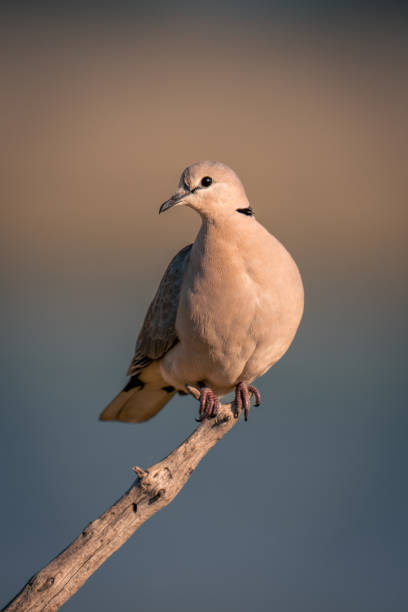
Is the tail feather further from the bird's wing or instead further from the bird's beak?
the bird's beak

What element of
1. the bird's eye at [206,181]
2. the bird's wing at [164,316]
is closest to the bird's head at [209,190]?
the bird's eye at [206,181]

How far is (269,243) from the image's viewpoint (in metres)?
3.49

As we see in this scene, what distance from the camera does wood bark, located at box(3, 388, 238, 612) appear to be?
2.57 m

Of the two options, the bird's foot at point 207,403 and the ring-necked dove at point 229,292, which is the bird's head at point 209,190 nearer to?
the ring-necked dove at point 229,292

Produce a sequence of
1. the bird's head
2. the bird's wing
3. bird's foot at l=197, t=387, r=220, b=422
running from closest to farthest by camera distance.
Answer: bird's foot at l=197, t=387, r=220, b=422
the bird's head
the bird's wing

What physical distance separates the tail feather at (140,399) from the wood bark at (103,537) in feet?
4.22

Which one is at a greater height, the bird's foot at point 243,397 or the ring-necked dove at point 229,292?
the ring-necked dove at point 229,292

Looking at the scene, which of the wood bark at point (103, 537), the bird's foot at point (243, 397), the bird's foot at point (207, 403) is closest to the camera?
the wood bark at point (103, 537)

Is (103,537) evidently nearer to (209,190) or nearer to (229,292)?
(229,292)

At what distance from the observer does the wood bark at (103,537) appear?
2566 millimetres

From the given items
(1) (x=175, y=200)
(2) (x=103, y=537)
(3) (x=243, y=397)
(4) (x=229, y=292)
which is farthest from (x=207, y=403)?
(2) (x=103, y=537)

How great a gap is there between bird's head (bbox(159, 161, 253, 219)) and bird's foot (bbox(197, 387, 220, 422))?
705mm

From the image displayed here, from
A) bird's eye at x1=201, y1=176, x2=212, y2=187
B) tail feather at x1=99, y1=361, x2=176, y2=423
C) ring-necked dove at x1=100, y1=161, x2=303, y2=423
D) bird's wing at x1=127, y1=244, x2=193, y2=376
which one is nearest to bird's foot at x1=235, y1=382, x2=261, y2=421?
ring-necked dove at x1=100, y1=161, x2=303, y2=423

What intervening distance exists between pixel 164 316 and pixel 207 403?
0.51 metres
